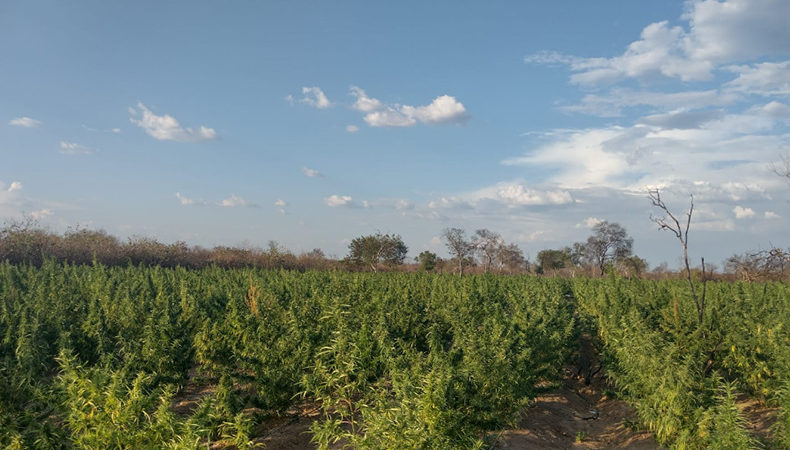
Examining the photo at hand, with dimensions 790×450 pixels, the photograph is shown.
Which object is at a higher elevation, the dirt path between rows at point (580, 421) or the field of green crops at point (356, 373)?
the field of green crops at point (356, 373)

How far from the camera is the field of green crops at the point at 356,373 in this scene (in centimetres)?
436

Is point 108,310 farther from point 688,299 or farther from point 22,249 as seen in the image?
point 22,249

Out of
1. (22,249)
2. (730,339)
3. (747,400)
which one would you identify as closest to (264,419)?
(730,339)

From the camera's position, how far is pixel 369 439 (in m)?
4.32

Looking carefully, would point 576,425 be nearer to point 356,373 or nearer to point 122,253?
point 356,373

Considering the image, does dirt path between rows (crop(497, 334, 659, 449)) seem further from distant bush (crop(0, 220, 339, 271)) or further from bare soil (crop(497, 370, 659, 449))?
distant bush (crop(0, 220, 339, 271))

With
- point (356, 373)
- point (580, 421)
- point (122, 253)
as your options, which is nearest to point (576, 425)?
point (580, 421)

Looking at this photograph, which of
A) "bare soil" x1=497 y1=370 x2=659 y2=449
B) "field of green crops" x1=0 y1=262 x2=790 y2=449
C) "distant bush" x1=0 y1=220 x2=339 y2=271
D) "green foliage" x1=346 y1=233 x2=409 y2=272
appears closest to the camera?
"field of green crops" x1=0 y1=262 x2=790 y2=449

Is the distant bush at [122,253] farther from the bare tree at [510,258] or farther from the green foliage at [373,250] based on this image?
the bare tree at [510,258]

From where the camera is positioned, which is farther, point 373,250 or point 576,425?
point 373,250

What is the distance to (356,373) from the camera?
6.38 m

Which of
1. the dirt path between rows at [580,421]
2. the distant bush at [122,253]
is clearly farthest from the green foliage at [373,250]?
the dirt path between rows at [580,421]

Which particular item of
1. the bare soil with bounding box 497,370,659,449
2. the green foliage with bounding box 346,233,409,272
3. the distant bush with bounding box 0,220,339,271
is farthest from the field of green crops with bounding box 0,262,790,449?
the green foliage with bounding box 346,233,409,272

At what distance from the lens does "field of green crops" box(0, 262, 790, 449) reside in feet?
14.3
